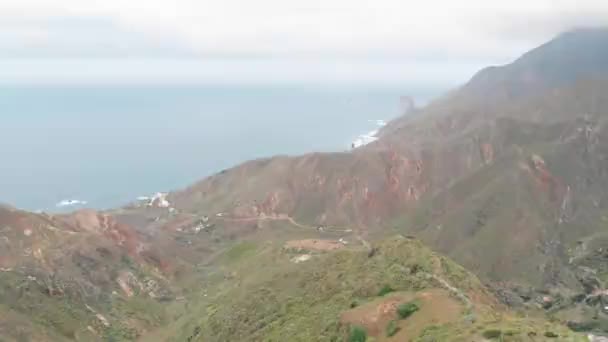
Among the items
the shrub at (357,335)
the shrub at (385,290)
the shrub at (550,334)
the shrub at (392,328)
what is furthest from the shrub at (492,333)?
the shrub at (385,290)

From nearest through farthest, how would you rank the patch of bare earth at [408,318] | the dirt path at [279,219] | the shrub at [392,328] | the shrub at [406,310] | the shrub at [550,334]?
the shrub at [550,334], the patch of bare earth at [408,318], the shrub at [392,328], the shrub at [406,310], the dirt path at [279,219]

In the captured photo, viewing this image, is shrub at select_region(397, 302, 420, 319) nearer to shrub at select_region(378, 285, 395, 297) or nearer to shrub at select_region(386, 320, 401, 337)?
shrub at select_region(386, 320, 401, 337)

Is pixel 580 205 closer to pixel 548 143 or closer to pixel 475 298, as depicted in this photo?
pixel 548 143

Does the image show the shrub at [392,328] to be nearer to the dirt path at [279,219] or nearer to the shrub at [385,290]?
the shrub at [385,290]

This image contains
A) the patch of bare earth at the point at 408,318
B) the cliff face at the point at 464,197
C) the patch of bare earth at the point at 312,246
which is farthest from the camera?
the cliff face at the point at 464,197

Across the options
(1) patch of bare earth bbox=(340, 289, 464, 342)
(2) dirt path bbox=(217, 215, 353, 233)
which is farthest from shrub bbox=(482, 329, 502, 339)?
(2) dirt path bbox=(217, 215, 353, 233)

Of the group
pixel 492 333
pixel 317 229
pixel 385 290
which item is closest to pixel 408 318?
pixel 492 333
